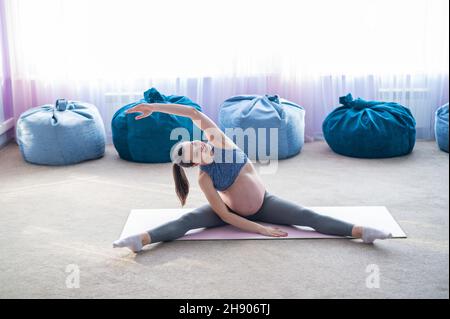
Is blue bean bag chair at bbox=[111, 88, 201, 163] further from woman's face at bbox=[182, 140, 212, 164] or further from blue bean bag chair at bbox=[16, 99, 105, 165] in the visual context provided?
woman's face at bbox=[182, 140, 212, 164]

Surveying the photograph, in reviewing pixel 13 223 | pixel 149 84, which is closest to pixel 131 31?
pixel 149 84

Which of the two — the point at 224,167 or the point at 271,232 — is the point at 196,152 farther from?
the point at 271,232

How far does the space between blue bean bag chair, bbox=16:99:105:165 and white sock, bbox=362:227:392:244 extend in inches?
82.2

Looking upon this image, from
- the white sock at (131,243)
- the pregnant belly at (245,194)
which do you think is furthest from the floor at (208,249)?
the pregnant belly at (245,194)

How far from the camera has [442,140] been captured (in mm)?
4008

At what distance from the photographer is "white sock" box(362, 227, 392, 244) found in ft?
7.94

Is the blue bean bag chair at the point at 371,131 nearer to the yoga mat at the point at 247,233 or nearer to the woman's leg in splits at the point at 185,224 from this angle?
the yoga mat at the point at 247,233

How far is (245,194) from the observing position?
2.60 metres

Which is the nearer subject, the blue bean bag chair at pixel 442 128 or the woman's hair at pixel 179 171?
the woman's hair at pixel 179 171

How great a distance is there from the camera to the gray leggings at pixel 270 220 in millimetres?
2516

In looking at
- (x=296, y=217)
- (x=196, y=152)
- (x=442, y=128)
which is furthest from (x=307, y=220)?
(x=442, y=128)

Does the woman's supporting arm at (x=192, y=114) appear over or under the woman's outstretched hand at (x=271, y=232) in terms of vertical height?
over

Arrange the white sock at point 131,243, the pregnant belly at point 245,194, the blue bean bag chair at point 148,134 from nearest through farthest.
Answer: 1. the white sock at point 131,243
2. the pregnant belly at point 245,194
3. the blue bean bag chair at point 148,134

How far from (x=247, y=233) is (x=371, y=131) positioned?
158 cm
